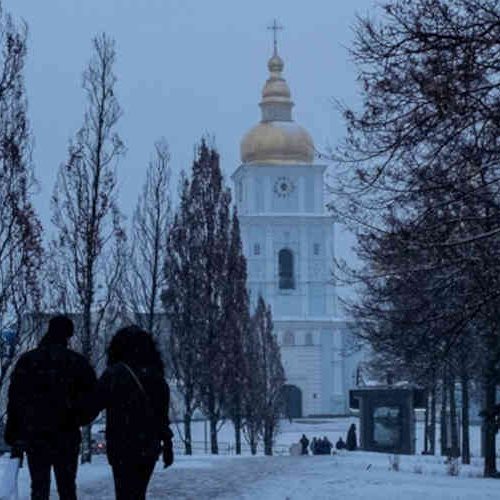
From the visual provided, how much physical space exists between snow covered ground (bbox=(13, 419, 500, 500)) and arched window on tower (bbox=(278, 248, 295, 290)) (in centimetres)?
7382

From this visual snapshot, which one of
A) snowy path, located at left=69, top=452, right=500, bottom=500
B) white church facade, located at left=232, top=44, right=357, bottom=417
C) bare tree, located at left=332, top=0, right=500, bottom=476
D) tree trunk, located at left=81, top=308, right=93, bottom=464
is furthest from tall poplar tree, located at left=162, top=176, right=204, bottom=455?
white church facade, located at left=232, top=44, right=357, bottom=417

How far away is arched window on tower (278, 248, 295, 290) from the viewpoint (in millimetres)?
101438

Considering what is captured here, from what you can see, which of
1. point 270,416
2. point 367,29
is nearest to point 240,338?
point 270,416

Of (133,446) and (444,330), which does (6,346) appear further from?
(133,446)

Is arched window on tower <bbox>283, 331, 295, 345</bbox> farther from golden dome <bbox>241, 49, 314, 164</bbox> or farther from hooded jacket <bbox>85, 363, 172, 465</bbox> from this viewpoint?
hooded jacket <bbox>85, 363, 172, 465</bbox>

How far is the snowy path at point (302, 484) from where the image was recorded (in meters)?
17.2

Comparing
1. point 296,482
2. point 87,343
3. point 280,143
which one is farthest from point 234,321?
point 280,143

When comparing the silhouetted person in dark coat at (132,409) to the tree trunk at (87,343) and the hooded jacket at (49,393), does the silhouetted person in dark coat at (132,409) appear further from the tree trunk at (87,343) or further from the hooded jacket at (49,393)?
the tree trunk at (87,343)

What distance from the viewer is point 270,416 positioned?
53.9m

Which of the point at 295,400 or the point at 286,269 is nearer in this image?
the point at 286,269

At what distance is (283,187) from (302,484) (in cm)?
Result: 8233

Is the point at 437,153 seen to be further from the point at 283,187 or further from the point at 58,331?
the point at 283,187

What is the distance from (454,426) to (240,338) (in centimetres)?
746

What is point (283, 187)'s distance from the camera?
101m
